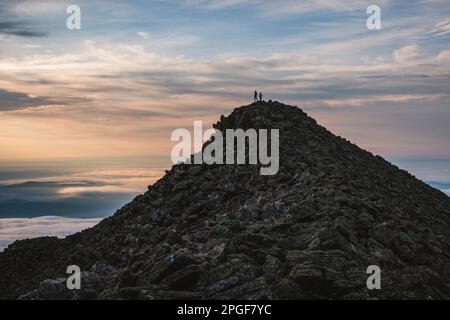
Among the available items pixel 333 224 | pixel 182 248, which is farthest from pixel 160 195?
pixel 333 224

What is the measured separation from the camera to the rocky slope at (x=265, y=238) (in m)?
26.9

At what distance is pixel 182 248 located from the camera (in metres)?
31.0

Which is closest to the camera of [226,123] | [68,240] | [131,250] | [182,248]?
[182,248]

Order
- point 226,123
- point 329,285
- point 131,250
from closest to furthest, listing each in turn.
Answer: point 329,285, point 131,250, point 226,123

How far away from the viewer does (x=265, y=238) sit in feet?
101

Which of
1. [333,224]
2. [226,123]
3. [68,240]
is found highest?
[226,123]

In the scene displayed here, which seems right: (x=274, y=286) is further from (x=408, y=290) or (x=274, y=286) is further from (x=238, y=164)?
(x=238, y=164)

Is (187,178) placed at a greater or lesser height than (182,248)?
greater

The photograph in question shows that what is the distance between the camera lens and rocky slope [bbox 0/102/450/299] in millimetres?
26938

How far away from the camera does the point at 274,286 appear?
1027 inches
